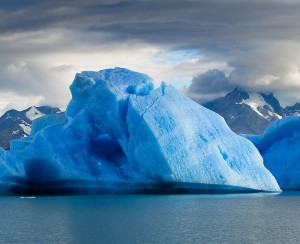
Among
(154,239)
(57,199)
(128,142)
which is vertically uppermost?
(128,142)

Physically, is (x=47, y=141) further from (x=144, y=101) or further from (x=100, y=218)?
(x=100, y=218)

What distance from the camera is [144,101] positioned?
1510 inches

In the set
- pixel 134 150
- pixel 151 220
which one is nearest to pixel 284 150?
pixel 134 150

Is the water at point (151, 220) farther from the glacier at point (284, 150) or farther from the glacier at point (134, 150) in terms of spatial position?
the glacier at point (284, 150)

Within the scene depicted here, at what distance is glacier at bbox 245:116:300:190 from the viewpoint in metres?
51.1

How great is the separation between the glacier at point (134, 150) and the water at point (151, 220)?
42.7 inches

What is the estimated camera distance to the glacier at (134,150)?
3728cm

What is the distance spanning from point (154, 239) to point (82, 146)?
17.5 metres

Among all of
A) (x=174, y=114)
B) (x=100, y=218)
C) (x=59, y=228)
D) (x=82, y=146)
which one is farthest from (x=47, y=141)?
(x=59, y=228)

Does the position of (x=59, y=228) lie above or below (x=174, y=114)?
below

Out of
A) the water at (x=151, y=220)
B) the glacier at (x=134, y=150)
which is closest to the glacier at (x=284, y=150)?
Result: the glacier at (x=134, y=150)

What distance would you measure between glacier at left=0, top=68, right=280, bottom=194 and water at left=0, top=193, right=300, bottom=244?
1084 mm

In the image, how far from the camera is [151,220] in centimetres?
2764

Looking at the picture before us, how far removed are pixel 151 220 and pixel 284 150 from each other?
26354mm
